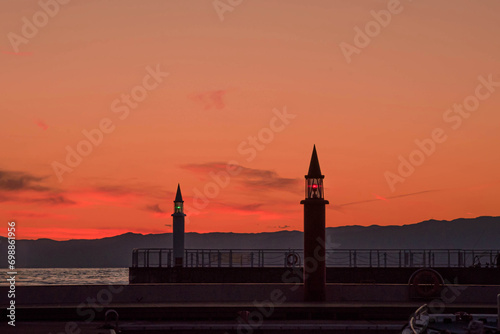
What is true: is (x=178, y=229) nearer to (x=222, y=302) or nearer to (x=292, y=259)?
(x=292, y=259)

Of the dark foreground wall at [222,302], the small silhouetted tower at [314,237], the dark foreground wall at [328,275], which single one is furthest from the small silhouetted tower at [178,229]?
the small silhouetted tower at [314,237]

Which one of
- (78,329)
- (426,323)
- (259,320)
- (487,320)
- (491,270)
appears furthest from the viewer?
(491,270)

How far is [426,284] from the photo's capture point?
3475 cm

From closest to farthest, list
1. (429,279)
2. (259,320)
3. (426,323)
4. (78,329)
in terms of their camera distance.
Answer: (426,323)
(78,329)
(259,320)
(429,279)

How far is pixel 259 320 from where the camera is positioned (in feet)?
95.8

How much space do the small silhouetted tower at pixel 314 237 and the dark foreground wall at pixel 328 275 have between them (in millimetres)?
10922

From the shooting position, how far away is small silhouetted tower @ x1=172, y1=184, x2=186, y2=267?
4878cm

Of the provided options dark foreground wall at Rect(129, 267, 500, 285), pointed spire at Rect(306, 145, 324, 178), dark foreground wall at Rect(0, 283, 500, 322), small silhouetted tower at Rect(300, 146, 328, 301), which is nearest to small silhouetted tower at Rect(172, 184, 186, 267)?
dark foreground wall at Rect(129, 267, 500, 285)

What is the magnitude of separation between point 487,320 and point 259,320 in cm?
1000

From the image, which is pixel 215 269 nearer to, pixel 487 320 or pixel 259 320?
pixel 259 320

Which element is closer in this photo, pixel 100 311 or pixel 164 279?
pixel 100 311

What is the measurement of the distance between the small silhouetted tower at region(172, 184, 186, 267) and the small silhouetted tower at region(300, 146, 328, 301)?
16.4 meters

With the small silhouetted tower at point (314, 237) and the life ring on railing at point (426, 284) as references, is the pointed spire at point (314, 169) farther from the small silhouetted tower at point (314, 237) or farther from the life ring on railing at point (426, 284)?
the life ring on railing at point (426, 284)

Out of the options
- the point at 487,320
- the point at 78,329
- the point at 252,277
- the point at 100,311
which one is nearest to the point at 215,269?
the point at 252,277
